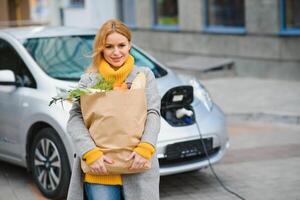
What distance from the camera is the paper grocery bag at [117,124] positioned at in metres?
3.43

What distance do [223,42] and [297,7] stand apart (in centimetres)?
206

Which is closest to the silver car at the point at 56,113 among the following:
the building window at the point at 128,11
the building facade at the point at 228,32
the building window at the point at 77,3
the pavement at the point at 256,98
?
the pavement at the point at 256,98

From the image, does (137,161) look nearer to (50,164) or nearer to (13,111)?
(50,164)

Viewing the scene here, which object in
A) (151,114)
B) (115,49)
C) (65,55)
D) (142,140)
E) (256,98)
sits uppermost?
(115,49)

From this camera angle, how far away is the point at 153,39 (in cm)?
1730

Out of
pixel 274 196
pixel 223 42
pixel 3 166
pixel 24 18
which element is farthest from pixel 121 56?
pixel 24 18

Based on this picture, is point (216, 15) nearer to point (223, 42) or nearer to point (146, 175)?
point (223, 42)

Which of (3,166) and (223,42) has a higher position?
(223,42)

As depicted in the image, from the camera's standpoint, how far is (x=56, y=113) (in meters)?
5.95

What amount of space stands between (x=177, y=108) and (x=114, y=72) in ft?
8.50

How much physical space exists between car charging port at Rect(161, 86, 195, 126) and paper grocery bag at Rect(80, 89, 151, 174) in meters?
2.57

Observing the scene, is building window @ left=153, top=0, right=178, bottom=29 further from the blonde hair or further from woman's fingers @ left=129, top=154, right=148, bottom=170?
woman's fingers @ left=129, top=154, right=148, bottom=170

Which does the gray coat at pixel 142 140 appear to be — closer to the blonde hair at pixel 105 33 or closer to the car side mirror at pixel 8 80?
the blonde hair at pixel 105 33

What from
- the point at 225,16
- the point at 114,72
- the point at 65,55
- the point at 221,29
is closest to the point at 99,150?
the point at 114,72
